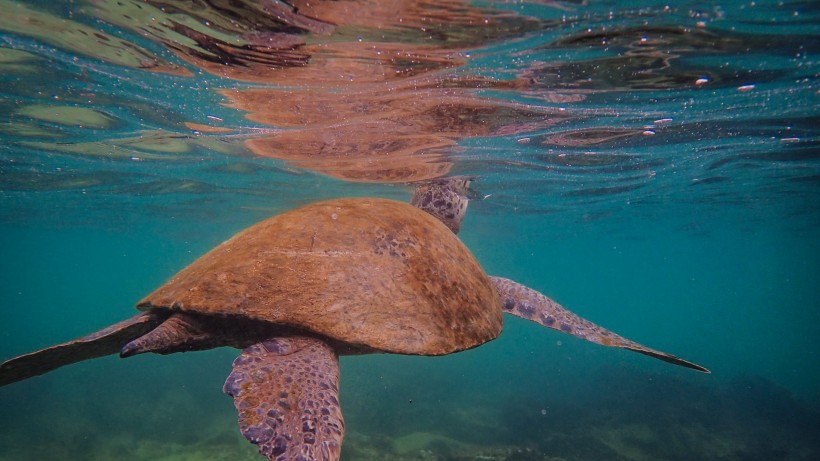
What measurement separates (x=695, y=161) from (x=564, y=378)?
18627 millimetres

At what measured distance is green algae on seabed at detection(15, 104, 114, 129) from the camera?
35.6 ft

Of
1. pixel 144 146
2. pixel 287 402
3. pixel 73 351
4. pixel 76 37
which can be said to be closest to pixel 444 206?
pixel 287 402

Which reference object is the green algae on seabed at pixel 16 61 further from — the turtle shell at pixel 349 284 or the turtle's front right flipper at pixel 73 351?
the turtle's front right flipper at pixel 73 351

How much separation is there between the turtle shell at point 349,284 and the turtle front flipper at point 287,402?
319 millimetres

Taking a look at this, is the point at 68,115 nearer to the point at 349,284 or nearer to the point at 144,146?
the point at 144,146

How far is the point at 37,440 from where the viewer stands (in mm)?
15703

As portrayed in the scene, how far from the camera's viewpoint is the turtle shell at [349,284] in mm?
3676

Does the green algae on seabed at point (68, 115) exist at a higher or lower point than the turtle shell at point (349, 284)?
lower

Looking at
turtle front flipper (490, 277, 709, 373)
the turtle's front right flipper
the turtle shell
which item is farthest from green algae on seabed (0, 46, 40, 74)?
turtle front flipper (490, 277, 709, 373)

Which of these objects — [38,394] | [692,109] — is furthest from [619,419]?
[38,394]

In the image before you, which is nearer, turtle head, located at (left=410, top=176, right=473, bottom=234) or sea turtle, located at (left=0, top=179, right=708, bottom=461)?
sea turtle, located at (left=0, top=179, right=708, bottom=461)

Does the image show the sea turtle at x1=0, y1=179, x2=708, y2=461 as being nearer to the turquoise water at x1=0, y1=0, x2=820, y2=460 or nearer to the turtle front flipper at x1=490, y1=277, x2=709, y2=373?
the turtle front flipper at x1=490, y1=277, x2=709, y2=373

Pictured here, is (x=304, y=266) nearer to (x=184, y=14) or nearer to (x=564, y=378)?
(x=184, y=14)

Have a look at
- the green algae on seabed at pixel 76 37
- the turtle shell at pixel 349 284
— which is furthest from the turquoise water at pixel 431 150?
the turtle shell at pixel 349 284
